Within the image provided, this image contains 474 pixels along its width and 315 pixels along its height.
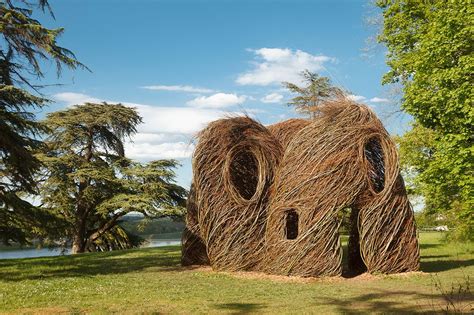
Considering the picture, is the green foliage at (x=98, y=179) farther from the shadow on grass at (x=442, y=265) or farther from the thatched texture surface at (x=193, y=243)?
the shadow on grass at (x=442, y=265)

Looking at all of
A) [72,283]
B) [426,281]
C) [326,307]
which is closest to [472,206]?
[426,281]

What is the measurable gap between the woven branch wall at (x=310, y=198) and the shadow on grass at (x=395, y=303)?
2503mm

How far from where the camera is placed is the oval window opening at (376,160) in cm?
1402

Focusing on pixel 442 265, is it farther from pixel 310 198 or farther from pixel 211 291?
pixel 211 291

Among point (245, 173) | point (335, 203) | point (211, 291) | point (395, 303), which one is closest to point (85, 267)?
point (245, 173)

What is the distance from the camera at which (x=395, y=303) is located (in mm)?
8992

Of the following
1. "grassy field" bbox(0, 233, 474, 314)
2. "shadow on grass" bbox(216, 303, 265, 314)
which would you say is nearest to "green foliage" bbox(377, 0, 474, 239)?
"grassy field" bbox(0, 233, 474, 314)

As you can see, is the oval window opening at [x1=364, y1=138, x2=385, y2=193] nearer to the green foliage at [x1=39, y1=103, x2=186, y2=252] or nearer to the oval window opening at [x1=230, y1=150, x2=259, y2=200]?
the oval window opening at [x1=230, y1=150, x2=259, y2=200]

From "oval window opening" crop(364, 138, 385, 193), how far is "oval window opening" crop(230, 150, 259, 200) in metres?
3.67

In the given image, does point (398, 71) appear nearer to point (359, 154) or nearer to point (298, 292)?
point (359, 154)

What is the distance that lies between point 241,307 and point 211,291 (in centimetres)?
200

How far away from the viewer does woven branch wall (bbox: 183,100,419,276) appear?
12.5 m

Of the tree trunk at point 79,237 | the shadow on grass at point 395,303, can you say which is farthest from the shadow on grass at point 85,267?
the tree trunk at point 79,237

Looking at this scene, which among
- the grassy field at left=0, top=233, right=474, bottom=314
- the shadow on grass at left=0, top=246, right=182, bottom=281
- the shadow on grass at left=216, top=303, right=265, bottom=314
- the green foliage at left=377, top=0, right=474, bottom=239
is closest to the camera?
the shadow on grass at left=216, top=303, right=265, bottom=314
